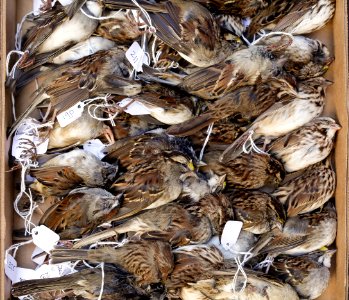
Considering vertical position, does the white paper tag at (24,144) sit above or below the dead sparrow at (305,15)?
below

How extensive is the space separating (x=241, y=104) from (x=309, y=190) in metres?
0.58

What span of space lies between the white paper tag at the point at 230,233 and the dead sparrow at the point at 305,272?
272mm

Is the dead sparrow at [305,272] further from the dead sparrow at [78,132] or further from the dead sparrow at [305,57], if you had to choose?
the dead sparrow at [78,132]

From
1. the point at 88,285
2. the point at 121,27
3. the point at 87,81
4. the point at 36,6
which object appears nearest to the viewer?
the point at 88,285

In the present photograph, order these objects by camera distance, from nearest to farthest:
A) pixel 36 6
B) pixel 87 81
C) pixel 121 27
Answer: pixel 87 81
pixel 121 27
pixel 36 6

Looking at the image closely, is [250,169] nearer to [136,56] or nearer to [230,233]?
[230,233]

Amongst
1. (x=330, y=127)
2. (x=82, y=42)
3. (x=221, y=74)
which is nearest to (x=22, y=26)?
(x=82, y=42)

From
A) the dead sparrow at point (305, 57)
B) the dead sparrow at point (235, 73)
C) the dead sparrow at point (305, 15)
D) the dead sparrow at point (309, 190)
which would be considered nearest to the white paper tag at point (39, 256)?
the dead sparrow at point (235, 73)

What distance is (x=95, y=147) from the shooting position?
3.23 m

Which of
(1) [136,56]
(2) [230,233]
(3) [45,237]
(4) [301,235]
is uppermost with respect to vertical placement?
(1) [136,56]

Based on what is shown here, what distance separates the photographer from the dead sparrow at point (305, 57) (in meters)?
3.16

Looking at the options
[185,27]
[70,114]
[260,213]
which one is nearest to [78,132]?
[70,114]

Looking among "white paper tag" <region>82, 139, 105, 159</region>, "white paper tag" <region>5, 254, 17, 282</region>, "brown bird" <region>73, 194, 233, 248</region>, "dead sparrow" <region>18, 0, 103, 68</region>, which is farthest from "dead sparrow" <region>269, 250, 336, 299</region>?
"dead sparrow" <region>18, 0, 103, 68</region>

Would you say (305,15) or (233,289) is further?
(305,15)
